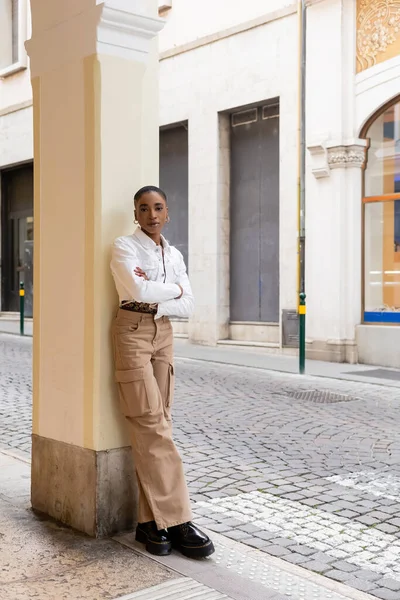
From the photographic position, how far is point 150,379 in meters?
3.87

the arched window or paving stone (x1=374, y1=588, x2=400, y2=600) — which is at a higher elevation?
the arched window

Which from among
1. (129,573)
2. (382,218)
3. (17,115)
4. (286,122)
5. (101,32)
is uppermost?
(17,115)

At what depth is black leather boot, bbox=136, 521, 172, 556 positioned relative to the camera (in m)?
3.78

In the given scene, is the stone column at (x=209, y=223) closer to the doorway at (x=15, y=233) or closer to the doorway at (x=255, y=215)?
the doorway at (x=255, y=215)

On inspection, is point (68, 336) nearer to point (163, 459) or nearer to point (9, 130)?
point (163, 459)

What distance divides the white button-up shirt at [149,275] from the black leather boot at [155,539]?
1.07m

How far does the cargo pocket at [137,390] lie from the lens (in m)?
3.83

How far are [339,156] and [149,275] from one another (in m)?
9.92

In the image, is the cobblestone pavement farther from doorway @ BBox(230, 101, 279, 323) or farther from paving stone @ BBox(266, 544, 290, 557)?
doorway @ BBox(230, 101, 279, 323)

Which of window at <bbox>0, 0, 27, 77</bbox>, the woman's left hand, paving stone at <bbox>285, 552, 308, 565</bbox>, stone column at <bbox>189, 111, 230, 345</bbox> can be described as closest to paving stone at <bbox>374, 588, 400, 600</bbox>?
paving stone at <bbox>285, 552, 308, 565</bbox>

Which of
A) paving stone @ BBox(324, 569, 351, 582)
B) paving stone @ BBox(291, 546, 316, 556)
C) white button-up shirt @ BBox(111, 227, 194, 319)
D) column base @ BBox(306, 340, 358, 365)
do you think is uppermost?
white button-up shirt @ BBox(111, 227, 194, 319)

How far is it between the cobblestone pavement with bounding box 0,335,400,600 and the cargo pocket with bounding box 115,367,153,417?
1.03m

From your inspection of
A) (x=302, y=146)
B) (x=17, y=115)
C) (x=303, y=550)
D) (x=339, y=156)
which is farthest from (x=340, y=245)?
(x=17, y=115)

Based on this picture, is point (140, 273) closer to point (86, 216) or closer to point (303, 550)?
point (86, 216)
